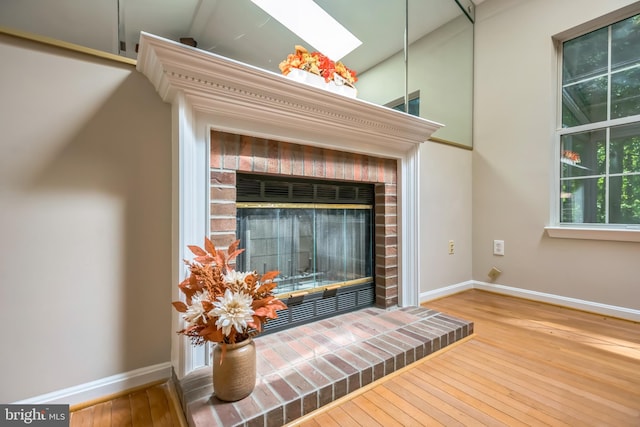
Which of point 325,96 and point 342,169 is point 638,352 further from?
point 325,96

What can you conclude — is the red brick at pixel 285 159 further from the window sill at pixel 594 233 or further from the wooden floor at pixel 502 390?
the window sill at pixel 594 233

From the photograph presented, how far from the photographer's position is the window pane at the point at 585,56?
7.10ft

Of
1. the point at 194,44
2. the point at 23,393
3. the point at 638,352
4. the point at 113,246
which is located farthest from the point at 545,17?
the point at 23,393

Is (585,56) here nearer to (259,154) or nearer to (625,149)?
(625,149)

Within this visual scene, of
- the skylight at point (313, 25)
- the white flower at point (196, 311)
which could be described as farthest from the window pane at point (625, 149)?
the white flower at point (196, 311)

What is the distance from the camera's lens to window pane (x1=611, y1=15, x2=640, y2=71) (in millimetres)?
2023

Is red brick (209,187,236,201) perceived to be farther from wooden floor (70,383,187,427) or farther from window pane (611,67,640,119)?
window pane (611,67,640,119)

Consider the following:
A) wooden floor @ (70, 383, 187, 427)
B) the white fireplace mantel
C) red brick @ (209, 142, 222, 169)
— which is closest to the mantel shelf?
the white fireplace mantel

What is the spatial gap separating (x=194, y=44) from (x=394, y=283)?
77.1 inches

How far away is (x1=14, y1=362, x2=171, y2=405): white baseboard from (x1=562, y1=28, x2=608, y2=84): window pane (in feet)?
11.4

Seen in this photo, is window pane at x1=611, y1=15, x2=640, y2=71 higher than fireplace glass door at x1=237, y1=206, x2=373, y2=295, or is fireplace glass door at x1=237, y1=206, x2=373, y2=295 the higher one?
window pane at x1=611, y1=15, x2=640, y2=71

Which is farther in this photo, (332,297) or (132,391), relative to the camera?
(332,297)

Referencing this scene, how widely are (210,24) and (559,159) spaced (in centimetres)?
277

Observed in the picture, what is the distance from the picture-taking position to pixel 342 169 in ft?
5.90
